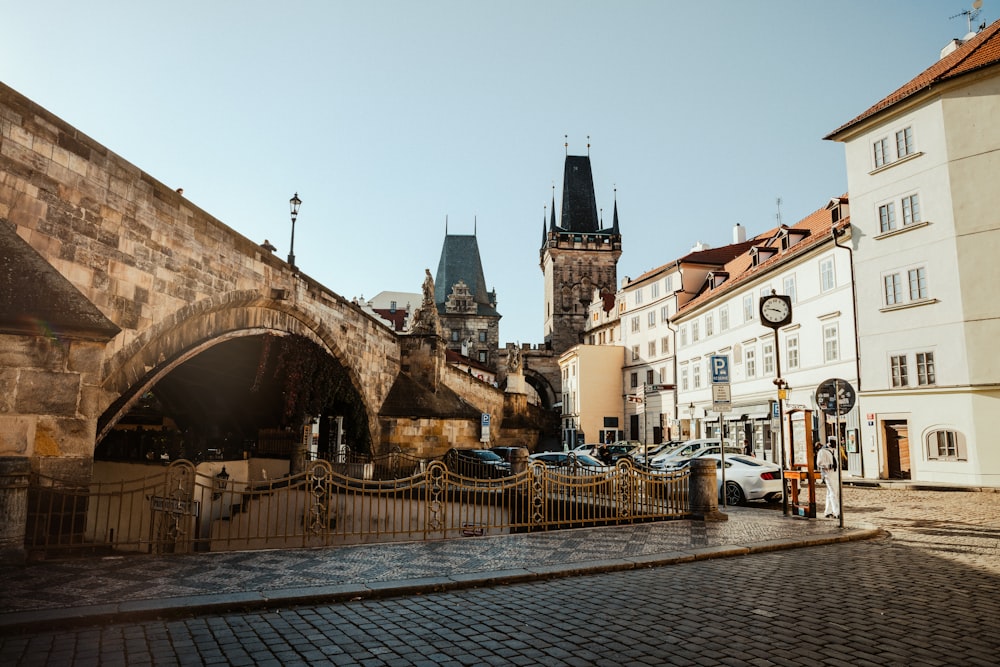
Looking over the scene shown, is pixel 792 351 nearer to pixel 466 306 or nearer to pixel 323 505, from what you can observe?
pixel 323 505

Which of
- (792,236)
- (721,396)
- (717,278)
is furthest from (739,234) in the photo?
(721,396)

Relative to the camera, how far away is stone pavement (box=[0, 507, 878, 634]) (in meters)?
6.00

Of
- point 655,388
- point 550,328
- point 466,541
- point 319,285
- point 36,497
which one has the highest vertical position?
point 550,328

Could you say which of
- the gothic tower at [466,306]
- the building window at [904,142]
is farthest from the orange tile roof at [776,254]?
the gothic tower at [466,306]

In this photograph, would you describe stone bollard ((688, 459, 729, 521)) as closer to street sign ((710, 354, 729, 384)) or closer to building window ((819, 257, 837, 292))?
street sign ((710, 354, 729, 384))

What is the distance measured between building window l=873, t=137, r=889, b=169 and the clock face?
52.6 feet

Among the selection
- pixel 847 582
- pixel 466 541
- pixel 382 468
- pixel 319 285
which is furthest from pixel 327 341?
pixel 847 582

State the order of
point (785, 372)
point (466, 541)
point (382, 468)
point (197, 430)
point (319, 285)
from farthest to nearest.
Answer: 1. point (785, 372)
2. point (382, 468)
3. point (197, 430)
4. point (319, 285)
5. point (466, 541)

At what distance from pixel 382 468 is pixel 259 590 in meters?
17.1

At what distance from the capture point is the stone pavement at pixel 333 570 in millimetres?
6004

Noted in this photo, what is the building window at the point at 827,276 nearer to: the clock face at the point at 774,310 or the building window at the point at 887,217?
the building window at the point at 887,217

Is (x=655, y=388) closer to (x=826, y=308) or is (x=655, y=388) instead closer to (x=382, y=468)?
(x=826, y=308)

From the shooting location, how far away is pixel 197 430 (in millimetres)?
21953

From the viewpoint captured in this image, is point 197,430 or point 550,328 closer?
point 197,430
